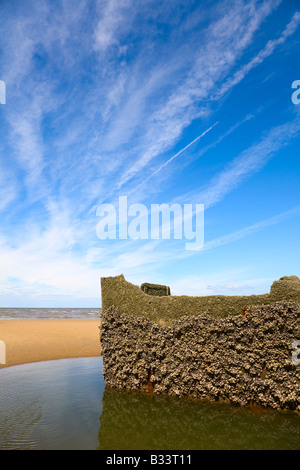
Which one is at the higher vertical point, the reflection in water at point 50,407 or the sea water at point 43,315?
the reflection in water at point 50,407

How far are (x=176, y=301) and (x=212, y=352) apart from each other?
195 centimetres

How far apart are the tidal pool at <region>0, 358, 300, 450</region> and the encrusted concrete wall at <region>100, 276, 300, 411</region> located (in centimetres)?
40

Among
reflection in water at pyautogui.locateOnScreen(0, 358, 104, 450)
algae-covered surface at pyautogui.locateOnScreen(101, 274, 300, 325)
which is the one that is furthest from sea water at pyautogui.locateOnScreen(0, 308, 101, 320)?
algae-covered surface at pyautogui.locateOnScreen(101, 274, 300, 325)

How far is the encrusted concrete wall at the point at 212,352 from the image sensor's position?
321 inches

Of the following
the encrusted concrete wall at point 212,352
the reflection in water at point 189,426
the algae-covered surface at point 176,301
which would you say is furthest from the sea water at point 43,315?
the reflection in water at point 189,426

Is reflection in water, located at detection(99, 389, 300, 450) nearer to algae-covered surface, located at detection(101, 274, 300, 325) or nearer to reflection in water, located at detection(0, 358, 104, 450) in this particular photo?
reflection in water, located at detection(0, 358, 104, 450)

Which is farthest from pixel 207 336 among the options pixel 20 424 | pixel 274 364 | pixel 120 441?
pixel 20 424

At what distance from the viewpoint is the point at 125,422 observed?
7219 mm

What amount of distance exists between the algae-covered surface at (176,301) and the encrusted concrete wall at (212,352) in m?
0.03

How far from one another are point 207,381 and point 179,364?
3.25 ft

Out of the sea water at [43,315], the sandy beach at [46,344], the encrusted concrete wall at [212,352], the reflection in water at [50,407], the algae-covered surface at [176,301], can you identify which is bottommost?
the sea water at [43,315]

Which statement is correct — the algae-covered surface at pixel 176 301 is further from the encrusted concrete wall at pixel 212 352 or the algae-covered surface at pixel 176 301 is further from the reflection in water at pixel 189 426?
the reflection in water at pixel 189 426

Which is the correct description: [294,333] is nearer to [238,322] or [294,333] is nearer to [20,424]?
[238,322]

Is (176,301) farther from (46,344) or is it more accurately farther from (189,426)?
(46,344)
